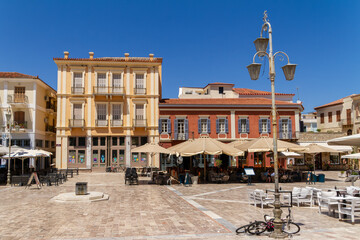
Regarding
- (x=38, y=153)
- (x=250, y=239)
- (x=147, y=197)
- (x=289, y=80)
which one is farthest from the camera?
(x=38, y=153)

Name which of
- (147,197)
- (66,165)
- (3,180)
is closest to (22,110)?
(66,165)

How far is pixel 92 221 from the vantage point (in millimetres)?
9297

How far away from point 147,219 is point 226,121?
2410 centimetres

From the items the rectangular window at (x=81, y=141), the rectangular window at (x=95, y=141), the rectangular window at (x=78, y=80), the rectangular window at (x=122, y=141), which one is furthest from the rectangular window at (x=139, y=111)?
the rectangular window at (x=78, y=80)

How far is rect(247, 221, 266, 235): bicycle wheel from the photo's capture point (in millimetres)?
7719

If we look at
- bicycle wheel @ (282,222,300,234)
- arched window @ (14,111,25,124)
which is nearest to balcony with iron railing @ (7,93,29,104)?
arched window @ (14,111,25,124)

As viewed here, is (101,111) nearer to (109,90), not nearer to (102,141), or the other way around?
(109,90)

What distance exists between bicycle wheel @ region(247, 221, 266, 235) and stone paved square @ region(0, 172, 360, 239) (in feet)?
0.54

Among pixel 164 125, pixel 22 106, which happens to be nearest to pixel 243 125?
pixel 164 125

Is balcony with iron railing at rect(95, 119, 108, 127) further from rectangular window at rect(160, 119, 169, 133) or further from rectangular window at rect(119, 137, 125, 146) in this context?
rectangular window at rect(160, 119, 169, 133)

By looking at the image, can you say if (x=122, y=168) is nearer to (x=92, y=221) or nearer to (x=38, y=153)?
(x=38, y=153)

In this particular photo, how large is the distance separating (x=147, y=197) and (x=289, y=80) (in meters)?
8.44

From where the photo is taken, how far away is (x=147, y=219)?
375 inches

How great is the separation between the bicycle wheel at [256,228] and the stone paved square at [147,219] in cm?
16
